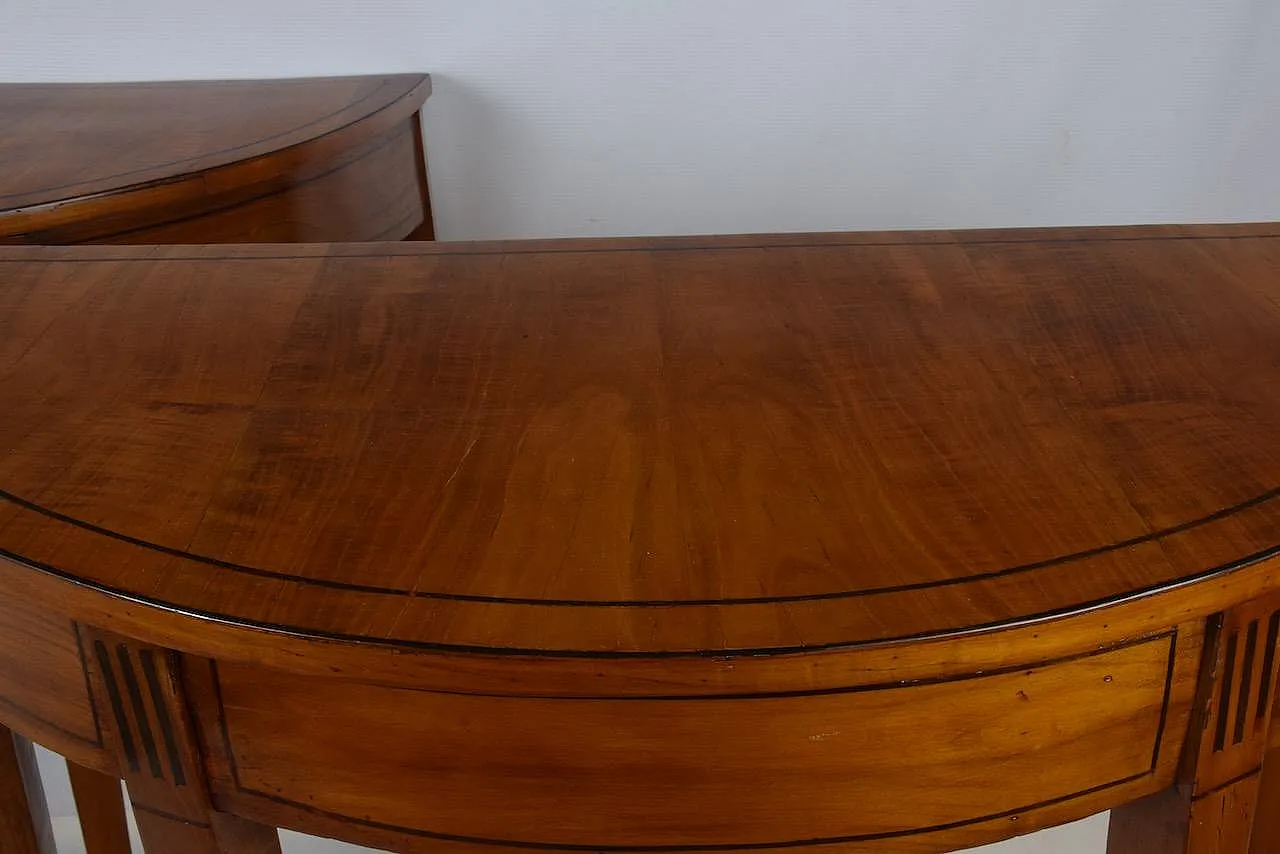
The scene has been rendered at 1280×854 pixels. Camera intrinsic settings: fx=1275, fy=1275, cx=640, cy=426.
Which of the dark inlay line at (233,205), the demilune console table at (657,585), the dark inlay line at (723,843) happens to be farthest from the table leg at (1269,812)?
the dark inlay line at (233,205)

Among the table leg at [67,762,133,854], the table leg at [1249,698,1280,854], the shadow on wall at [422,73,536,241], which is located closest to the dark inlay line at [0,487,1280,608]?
the table leg at [1249,698,1280,854]

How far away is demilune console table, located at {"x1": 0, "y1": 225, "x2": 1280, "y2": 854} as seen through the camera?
0.52 m

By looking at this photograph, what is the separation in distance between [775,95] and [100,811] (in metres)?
0.98

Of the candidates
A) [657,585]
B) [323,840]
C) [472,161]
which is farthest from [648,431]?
[323,840]

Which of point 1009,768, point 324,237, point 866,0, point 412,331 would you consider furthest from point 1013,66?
point 1009,768

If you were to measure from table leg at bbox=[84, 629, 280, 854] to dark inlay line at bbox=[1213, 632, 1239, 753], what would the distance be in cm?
47

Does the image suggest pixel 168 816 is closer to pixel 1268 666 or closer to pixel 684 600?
pixel 684 600

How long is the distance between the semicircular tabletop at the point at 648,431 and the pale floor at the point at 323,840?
0.86m

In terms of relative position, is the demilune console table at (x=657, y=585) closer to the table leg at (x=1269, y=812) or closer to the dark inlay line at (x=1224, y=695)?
the dark inlay line at (x=1224, y=695)

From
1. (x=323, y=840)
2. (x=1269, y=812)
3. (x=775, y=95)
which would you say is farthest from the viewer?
(x=323, y=840)

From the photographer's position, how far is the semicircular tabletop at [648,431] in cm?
53

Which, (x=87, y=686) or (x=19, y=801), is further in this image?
(x=19, y=801)

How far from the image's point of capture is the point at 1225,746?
60 cm

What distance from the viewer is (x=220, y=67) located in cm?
131
